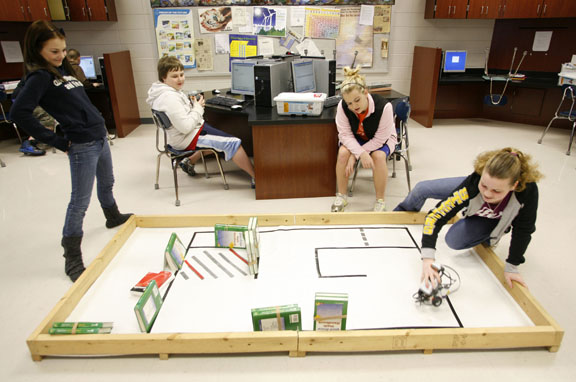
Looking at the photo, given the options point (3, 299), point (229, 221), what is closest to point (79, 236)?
point (3, 299)

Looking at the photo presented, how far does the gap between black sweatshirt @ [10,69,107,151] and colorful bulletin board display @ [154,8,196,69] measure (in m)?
3.31

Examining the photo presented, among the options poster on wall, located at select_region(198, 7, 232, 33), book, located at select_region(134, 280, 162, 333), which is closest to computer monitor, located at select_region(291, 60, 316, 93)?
poster on wall, located at select_region(198, 7, 232, 33)

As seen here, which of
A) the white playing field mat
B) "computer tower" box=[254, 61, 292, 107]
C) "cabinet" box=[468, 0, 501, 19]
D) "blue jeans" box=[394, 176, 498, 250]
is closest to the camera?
the white playing field mat

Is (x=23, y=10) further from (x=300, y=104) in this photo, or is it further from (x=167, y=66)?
(x=300, y=104)

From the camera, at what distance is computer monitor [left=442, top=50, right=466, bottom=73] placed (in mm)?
5218

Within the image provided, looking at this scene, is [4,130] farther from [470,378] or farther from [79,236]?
[470,378]

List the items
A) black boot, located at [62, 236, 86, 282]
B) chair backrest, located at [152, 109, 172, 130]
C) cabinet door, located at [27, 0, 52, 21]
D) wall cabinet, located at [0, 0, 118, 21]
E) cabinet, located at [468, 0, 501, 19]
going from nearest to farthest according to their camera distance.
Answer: black boot, located at [62, 236, 86, 282]
chair backrest, located at [152, 109, 172, 130]
wall cabinet, located at [0, 0, 118, 21]
cabinet door, located at [27, 0, 52, 21]
cabinet, located at [468, 0, 501, 19]

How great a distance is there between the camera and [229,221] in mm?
2545

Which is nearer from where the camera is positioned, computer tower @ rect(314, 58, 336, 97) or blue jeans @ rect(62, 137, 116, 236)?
blue jeans @ rect(62, 137, 116, 236)

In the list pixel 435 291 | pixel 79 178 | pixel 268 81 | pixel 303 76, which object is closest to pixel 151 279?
pixel 79 178

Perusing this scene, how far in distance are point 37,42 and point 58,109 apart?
0.33 m

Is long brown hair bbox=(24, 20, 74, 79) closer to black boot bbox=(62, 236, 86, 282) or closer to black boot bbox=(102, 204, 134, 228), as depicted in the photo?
black boot bbox=(62, 236, 86, 282)

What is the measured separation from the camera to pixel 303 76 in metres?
3.59

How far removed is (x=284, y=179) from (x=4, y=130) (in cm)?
402
